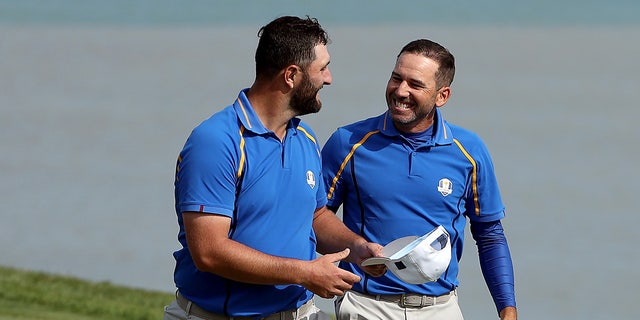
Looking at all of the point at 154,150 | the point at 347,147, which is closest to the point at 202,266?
the point at 347,147

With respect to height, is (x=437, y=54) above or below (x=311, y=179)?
above

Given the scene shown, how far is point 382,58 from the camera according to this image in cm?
2242

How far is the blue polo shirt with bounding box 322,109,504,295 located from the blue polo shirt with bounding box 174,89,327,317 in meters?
0.79

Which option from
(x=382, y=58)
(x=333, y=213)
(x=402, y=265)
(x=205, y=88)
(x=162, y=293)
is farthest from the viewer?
(x=382, y=58)

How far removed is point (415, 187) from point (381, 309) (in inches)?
23.5

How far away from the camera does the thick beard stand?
5.42 metres

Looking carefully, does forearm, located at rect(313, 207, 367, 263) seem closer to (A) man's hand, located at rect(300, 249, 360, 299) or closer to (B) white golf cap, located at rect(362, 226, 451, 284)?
(B) white golf cap, located at rect(362, 226, 451, 284)

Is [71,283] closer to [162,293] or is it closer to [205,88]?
[162,293]

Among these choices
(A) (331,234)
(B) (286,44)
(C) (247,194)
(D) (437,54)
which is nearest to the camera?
(C) (247,194)

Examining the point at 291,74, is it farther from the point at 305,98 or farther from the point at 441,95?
the point at 441,95

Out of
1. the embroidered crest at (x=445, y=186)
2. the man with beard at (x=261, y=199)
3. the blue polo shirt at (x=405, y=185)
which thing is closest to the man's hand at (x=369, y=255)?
the man with beard at (x=261, y=199)

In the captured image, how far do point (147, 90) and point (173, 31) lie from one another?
594 centimetres

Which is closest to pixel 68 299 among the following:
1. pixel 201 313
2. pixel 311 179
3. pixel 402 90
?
pixel 402 90

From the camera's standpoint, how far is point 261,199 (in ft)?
17.3
